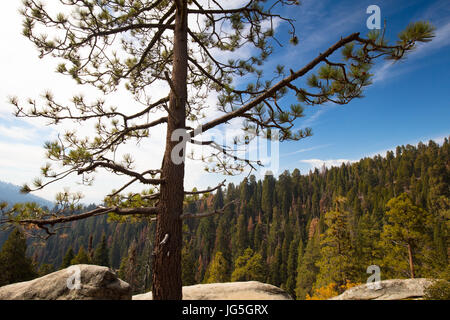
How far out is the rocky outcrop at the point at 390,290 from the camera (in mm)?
7320

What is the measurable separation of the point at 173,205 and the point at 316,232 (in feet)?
160

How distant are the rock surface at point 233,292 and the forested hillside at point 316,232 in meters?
1.57

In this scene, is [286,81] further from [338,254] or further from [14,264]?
[14,264]

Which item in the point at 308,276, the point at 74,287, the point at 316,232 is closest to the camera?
the point at 74,287

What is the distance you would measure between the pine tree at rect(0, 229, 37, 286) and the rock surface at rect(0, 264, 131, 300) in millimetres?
15887

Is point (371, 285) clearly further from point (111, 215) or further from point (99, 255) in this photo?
point (99, 255)

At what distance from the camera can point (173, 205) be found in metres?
2.65

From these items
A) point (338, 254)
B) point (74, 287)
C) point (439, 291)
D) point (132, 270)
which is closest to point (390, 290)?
point (439, 291)

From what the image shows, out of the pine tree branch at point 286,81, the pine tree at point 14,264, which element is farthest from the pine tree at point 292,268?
the pine tree branch at point 286,81

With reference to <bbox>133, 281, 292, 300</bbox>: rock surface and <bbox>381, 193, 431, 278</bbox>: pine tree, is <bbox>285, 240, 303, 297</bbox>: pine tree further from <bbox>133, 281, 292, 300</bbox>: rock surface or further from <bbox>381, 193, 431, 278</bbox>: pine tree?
<bbox>133, 281, 292, 300</bbox>: rock surface
